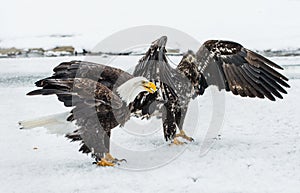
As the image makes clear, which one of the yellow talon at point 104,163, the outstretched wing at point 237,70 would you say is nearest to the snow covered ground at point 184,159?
the yellow talon at point 104,163

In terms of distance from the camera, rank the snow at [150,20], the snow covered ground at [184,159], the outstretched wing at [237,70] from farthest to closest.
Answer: the snow at [150,20], the outstretched wing at [237,70], the snow covered ground at [184,159]

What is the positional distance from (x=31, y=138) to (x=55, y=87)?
Answer: 3.43 feet

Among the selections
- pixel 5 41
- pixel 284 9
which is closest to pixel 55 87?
pixel 5 41

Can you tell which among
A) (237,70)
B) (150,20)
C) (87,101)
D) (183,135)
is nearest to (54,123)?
(87,101)

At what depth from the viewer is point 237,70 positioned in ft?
15.3

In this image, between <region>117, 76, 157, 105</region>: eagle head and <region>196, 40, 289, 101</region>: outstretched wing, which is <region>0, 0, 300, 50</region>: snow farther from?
<region>117, 76, 157, 105</region>: eagle head

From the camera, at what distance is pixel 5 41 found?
35.0 ft

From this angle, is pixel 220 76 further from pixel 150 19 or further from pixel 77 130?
pixel 150 19

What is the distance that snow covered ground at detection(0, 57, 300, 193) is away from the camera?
11.5ft

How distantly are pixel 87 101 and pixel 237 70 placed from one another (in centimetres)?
Result: 154

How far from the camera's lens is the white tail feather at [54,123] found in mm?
3928

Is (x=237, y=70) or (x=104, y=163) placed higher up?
(x=237, y=70)

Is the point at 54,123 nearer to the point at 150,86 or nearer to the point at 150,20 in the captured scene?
the point at 150,86

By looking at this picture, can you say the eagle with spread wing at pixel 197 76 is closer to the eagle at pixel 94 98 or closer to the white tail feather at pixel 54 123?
the eagle at pixel 94 98
